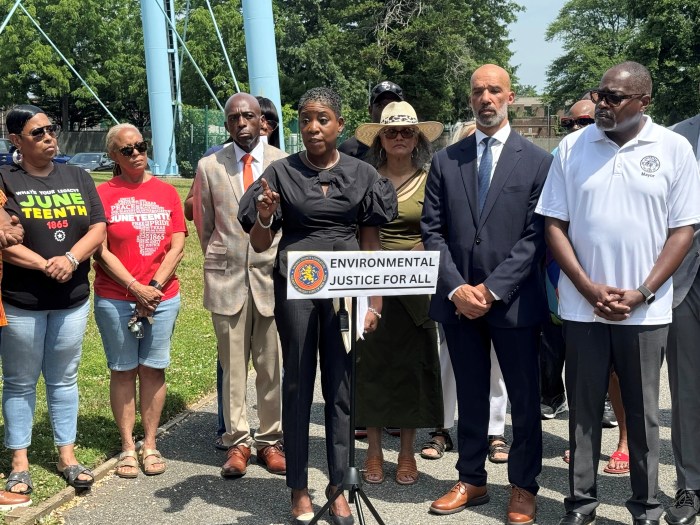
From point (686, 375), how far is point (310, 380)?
6.85 ft

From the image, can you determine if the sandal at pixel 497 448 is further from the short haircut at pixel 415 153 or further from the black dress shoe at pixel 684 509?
the short haircut at pixel 415 153

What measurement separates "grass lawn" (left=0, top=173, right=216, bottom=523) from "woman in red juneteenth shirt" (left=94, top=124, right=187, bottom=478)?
411 mm

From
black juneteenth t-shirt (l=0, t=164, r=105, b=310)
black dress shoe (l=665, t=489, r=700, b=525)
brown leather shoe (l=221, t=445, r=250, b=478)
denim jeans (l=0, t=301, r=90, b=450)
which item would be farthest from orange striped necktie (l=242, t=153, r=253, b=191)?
black dress shoe (l=665, t=489, r=700, b=525)

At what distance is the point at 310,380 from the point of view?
4.84m

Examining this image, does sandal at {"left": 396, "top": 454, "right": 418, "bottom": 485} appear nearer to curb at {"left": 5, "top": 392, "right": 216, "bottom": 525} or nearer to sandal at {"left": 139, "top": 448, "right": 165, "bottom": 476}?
sandal at {"left": 139, "top": 448, "right": 165, "bottom": 476}

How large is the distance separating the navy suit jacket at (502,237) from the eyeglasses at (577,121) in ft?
7.16

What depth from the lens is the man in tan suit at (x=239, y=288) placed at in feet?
18.7

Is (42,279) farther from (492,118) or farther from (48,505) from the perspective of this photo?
(492,118)

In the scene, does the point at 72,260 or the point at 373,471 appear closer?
the point at 72,260

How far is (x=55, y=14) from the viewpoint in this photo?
56.7 meters

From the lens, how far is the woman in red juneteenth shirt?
5.57 metres

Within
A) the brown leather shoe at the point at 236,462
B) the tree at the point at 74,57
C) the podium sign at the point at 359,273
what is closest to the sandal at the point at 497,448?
the brown leather shoe at the point at 236,462

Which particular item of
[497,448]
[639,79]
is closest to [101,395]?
[497,448]

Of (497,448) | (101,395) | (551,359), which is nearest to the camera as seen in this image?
(497,448)
